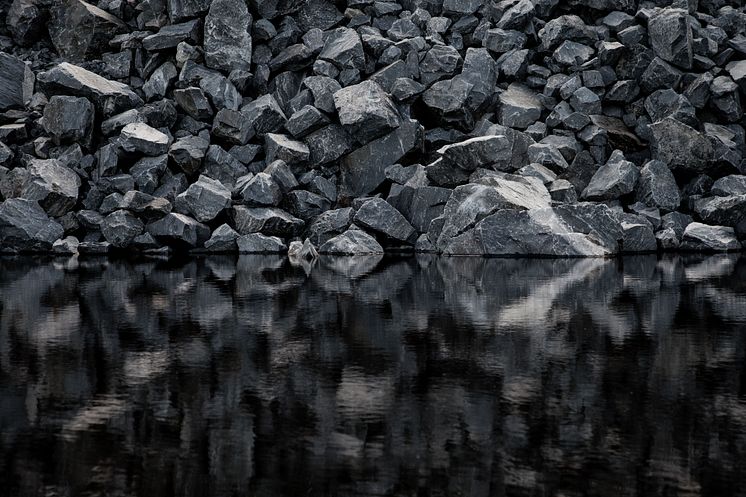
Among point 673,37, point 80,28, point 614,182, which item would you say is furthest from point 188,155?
point 673,37

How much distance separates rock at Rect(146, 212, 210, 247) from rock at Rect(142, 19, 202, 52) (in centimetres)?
983

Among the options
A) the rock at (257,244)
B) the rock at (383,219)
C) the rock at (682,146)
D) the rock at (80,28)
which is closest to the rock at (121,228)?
the rock at (257,244)

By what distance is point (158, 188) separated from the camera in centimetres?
3584

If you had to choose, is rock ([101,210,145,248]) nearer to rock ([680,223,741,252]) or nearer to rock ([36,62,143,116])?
rock ([36,62,143,116])

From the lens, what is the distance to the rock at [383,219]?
33.8 meters

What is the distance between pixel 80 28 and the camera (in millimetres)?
41062

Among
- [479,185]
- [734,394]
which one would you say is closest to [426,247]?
[479,185]

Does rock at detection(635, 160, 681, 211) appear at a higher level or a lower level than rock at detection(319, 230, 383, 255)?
higher

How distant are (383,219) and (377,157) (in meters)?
3.78

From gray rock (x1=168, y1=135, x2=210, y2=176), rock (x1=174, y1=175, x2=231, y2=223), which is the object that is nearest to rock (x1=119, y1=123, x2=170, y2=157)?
gray rock (x1=168, y1=135, x2=210, y2=176)

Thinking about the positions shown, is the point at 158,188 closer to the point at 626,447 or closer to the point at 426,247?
the point at 426,247

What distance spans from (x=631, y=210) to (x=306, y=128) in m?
14.0

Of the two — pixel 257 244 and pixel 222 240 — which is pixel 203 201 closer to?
pixel 222 240

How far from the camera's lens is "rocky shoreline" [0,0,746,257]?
3375 cm
